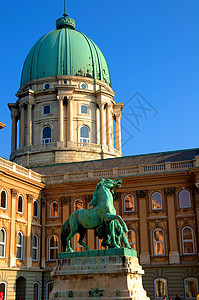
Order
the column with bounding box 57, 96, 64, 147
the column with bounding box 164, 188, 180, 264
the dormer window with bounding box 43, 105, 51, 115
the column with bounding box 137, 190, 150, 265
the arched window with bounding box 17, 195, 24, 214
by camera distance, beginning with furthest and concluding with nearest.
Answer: the dormer window with bounding box 43, 105, 51, 115 → the column with bounding box 57, 96, 64, 147 → the arched window with bounding box 17, 195, 24, 214 → the column with bounding box 137, 190, 150, 265 → the column with bounding box 164, 188, 180, 264

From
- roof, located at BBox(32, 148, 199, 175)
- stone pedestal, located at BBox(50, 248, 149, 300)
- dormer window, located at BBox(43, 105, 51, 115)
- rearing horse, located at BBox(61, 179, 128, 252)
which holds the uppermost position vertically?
dormer window, located at BBox(43, 105, 51, 115)

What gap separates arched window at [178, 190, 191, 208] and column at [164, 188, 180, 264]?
2.33 feet

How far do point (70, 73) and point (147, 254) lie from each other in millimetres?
30246

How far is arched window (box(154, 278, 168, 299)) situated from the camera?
1674 inches

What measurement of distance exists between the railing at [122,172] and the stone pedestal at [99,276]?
2522 cm

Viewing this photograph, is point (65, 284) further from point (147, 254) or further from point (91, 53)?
point (91, 53)

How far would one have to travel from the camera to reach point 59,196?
160ft

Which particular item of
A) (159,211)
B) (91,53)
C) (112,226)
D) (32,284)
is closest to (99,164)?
(159,211)

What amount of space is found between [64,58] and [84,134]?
11108 mm

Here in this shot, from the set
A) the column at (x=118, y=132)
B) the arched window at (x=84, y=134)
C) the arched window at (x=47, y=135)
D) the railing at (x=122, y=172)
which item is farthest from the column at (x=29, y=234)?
the column at (x=118, y=132)

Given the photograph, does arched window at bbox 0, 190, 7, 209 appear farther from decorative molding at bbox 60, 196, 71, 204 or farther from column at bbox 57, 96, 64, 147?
column at bbox 57, 96, 64, 147

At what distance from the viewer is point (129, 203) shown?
46.5m

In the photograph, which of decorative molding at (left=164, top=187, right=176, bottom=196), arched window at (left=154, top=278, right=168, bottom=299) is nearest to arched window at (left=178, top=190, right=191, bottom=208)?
decorative molding at (left=164, top=187, right=176, bottom=196)

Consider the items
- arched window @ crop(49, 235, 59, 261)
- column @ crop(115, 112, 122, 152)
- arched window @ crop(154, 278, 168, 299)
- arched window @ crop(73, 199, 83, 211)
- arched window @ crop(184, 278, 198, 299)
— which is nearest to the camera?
arched window @ crop(184, 278, 198, 299)
